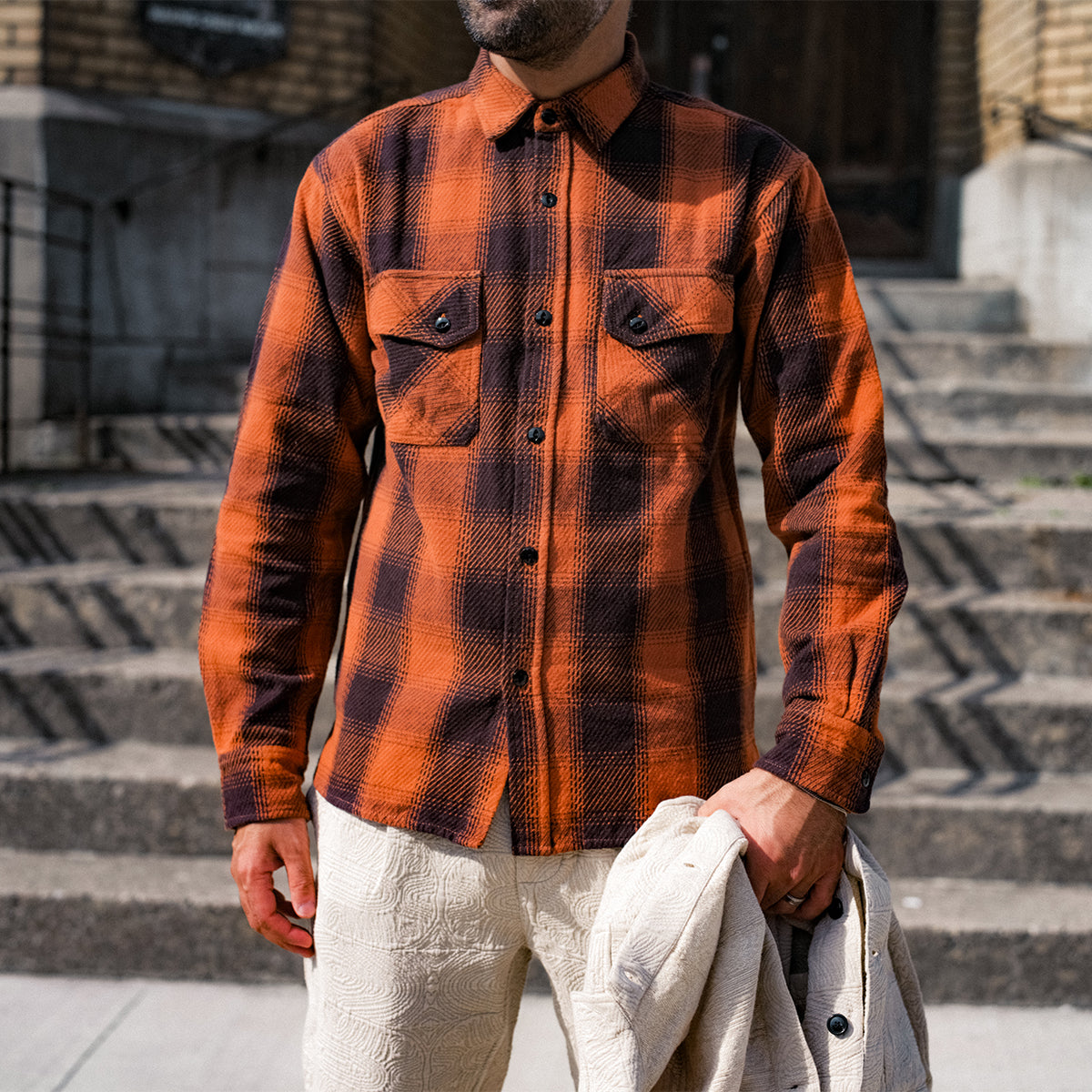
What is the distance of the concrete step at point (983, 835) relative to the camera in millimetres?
3148

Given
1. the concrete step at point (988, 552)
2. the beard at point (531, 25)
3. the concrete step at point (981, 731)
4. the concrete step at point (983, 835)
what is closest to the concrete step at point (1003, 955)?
the concrete step at point (983, 835)

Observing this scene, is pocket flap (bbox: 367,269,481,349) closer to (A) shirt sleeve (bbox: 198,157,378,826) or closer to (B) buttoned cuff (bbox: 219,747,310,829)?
(A) shirt sleeve (bbox: 198,157,378,826)

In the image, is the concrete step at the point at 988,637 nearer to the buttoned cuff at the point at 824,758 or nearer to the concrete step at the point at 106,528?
the concrete step at the point at 106,528

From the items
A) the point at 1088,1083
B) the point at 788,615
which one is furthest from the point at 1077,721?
the point at 788,615

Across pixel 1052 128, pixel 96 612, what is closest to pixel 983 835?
pixel 96 612

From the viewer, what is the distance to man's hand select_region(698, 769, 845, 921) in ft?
4.16

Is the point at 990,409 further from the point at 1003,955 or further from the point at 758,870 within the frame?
the point at 758,870

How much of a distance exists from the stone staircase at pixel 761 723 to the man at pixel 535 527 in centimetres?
181

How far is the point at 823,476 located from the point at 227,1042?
2203mm

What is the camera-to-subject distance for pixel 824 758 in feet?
4.27

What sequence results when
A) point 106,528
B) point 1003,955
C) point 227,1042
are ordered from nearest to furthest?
point 227,1042 → point 1003,955 → point 106,528

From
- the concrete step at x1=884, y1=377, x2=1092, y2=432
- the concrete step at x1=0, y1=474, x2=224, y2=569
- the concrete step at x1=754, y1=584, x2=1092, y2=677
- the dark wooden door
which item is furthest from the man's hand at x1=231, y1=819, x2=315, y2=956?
the dark wooden door

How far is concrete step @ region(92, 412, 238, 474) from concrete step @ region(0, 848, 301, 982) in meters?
2.41

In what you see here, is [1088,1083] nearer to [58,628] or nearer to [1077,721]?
[1077,721]
